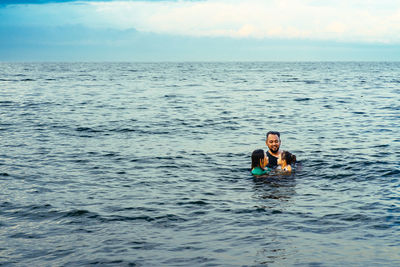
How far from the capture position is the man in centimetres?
1282

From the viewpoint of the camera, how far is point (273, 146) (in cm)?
1296

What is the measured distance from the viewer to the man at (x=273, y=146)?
42.1 ft

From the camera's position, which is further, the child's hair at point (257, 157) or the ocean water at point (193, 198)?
the child's hair at point (257, 157)

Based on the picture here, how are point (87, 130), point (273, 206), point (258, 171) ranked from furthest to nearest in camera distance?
point (87, 130) → point (258, 171) → point (273, 206)

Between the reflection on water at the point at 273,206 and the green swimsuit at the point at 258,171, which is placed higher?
the green swimsuit at the point at 258,171

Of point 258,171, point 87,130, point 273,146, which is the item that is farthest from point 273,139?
point 87,130

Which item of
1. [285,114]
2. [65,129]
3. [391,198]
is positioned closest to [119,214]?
[391,198]

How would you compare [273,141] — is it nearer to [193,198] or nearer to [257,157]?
[257,157]

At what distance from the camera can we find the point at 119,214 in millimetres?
9508

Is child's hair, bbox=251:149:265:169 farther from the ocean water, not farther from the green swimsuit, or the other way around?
the ocean water

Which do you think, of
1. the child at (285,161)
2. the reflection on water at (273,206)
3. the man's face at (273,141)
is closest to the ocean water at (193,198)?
the reflection on water at (273,206)

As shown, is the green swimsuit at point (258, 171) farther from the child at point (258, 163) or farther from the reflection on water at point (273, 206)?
the reflection on water at point (273, 206)

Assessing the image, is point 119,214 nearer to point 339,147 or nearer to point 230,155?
point 230,155

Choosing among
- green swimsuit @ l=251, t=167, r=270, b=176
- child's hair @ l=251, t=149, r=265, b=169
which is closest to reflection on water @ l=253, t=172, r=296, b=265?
green swimsuit @ l=251, t=167, r=270, b=176
